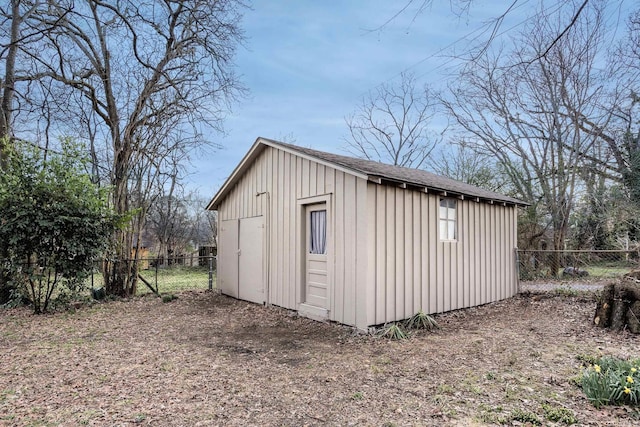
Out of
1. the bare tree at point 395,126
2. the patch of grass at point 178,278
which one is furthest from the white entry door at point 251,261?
the bare tree at point 395,126

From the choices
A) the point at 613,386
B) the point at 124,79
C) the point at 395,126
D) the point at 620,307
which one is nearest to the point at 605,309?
the point at 620,307

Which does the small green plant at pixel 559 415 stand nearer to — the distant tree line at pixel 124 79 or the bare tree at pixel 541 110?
the distant tree line at pixel 124 79

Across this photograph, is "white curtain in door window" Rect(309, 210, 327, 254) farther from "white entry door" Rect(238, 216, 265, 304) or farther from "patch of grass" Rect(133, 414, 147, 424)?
"patch of grass" Rect(133, 414, 147, 424)

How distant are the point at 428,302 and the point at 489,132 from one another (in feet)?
33.6

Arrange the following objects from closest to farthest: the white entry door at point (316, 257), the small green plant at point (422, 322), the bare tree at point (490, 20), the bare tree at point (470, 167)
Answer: the bare tree at point (490, 20) < the small green plant at point (422, 322) < the white entry door at point (316, 257) < the bare tree at point (470, 167)

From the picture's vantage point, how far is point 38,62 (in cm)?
889

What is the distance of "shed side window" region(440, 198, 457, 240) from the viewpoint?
703cm

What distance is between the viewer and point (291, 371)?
4.09 metres

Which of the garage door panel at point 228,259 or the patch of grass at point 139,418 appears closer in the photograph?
the patch of grass at point 139,418

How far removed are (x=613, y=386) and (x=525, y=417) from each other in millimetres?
914

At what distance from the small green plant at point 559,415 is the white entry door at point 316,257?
3.63 m

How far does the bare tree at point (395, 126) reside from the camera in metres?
19.4

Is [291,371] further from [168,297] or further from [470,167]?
[470,167]

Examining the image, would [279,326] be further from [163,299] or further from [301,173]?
[163,299]
